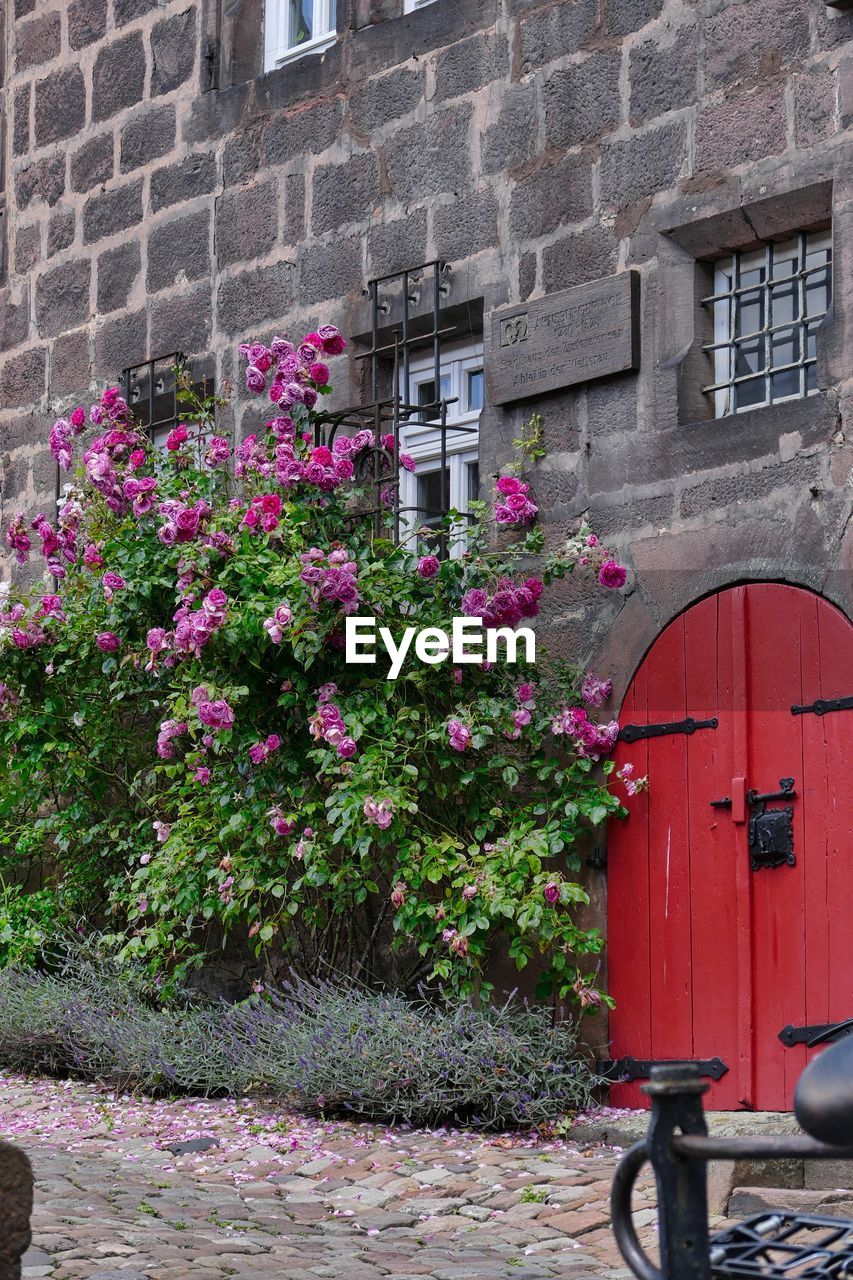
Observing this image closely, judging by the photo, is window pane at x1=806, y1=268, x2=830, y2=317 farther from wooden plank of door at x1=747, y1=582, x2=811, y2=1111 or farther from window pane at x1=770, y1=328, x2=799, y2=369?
wooden plank of door at x1=747, y1=582, x2=811, y2=1111

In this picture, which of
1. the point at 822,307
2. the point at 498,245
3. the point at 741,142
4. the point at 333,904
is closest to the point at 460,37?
the point at 498,245

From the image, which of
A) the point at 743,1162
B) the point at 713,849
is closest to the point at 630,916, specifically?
the point at 713,849

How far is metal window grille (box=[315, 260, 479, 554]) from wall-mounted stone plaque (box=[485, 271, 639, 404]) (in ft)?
0.94

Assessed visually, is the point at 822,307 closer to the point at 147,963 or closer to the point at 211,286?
the point at 211,286

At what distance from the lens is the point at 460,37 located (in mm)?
7766

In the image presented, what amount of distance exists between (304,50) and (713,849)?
4504mm

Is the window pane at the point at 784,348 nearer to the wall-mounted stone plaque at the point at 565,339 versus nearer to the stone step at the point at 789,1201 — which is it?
the wall-mounted stone plaque at the point at 565,339

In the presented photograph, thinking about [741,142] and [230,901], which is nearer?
[741,142]

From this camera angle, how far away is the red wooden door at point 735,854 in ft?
20.1

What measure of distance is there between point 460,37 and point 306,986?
394cm

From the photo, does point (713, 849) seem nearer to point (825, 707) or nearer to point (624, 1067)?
point (825, 707)

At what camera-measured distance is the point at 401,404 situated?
775cm

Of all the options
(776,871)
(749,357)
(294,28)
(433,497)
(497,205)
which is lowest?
(776,871)

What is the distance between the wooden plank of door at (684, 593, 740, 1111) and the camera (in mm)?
6367
